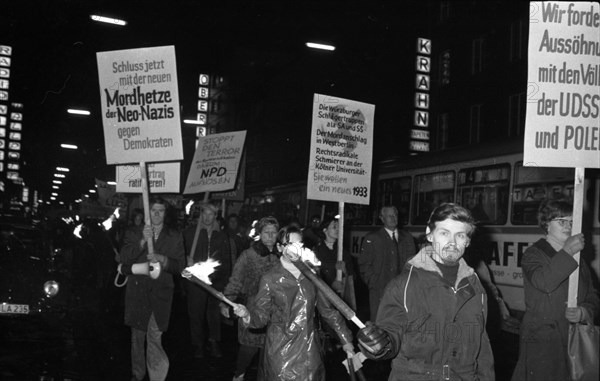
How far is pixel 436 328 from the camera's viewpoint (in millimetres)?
4055

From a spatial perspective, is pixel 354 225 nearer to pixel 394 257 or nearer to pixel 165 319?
pixel 394 257

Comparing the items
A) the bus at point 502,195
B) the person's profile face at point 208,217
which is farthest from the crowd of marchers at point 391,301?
the bus at point 502,195

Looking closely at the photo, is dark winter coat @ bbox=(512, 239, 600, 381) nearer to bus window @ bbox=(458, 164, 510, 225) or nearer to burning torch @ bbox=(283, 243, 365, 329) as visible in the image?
burning torch @ bbox=(283, 243, 365, 329)

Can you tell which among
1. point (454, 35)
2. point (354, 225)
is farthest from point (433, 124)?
point (354, 225)

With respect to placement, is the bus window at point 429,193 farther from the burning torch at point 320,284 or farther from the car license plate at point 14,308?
the burning torch at point 320,284

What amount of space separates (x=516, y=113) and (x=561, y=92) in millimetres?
29382

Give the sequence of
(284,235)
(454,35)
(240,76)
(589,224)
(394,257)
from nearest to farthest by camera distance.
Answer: (284,235), (394,257), (589,224), (454,35), (240,76)

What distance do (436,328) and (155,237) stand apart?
15.4ft

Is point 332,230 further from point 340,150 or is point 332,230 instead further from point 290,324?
point 290,324

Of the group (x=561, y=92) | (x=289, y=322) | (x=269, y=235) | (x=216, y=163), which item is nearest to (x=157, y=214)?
(x=269, y=235)

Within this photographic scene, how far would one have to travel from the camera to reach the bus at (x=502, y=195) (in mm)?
13461

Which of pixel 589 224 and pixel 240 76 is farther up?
pixel 240 76

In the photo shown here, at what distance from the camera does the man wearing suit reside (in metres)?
10.4

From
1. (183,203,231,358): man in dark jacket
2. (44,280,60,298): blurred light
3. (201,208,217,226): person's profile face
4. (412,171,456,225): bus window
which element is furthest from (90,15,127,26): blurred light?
(412,171,456,225): bus window
